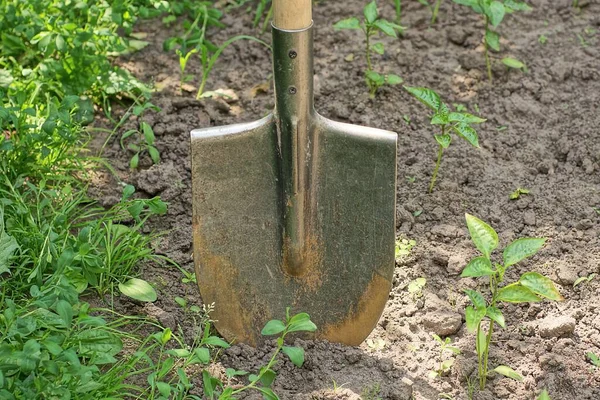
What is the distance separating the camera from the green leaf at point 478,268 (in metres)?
2.16

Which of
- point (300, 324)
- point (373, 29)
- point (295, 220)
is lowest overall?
point (300, 324)

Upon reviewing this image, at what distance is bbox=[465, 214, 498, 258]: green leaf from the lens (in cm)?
223

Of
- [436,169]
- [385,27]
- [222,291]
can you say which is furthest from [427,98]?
[222,291]

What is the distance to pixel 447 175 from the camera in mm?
3021

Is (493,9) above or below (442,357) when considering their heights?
above

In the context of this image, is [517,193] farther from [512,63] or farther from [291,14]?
[291,14]

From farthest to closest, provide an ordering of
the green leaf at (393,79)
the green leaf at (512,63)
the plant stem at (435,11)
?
the plant stem at (435,11) < the green leaf at (512,63) < the green leaf at (393,79)

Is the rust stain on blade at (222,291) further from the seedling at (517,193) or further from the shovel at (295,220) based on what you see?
the seedling at (517,193)

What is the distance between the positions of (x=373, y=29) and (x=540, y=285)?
1.39m

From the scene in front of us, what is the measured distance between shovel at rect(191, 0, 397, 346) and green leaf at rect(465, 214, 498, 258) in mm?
235

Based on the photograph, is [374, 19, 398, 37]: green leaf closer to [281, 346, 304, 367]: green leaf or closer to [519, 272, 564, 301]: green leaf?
[519, 272, 564, 301]: green leaf

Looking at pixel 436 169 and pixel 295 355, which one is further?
pixel 436 169

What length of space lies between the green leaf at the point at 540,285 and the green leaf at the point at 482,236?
4.5 inches

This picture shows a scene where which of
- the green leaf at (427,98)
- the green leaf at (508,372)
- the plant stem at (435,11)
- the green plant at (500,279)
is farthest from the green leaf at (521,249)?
the plant stem at (435,11)
